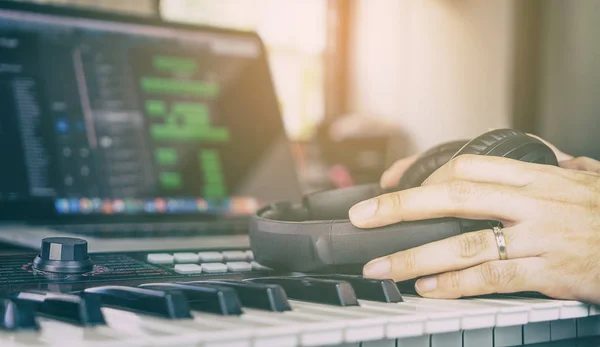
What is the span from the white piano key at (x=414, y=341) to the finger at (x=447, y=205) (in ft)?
Answer: 0.35

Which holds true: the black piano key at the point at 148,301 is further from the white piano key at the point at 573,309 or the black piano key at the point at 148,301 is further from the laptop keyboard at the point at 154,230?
the laptop keyboard at the point at 154,230

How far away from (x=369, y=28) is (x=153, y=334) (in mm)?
3202

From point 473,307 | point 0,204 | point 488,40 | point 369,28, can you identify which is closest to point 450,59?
point 488,40

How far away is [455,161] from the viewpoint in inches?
21.2

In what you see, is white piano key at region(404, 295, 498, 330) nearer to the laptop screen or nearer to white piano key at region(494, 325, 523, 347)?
white piano key at region(494, 325, 523, 347)

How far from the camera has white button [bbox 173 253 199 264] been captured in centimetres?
58

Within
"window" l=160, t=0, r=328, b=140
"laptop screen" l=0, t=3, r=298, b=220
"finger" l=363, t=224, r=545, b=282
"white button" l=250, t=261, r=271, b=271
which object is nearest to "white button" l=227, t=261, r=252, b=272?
"white button" l=250, t=261, r=271, b=271

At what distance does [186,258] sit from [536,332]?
30 centimetres

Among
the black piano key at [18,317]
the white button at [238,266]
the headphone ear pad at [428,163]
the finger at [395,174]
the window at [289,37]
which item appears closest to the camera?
the black piano key at [18,317]

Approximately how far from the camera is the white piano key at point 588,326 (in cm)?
50

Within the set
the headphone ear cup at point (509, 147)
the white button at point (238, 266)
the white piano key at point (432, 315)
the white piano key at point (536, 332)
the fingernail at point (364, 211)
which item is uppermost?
the headphone ear cup at point (509, 147)

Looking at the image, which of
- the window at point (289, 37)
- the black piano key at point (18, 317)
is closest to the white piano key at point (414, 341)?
the black piano key at point (18, 317)

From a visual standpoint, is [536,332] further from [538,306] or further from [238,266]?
[238,266]

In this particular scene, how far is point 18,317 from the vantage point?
348mm
